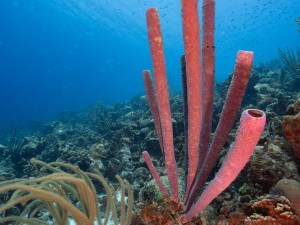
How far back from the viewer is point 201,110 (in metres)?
2.28

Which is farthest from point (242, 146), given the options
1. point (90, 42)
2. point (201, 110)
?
point (90, 42)

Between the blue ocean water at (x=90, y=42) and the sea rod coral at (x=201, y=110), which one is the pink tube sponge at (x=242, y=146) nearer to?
the sea rod coral at (x=201, y=110)

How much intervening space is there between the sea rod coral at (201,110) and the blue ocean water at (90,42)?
28178mm

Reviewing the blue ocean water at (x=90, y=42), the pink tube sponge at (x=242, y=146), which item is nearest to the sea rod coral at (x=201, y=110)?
the pink tube sponge at (x=242, y=146)

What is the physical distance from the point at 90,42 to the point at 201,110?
349 ft

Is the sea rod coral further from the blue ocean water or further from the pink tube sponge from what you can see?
the blue ocean water

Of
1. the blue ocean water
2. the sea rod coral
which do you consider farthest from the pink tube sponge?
the blue ocean water

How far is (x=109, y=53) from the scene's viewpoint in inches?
4592

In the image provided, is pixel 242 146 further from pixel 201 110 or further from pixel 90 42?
pixel 90 42

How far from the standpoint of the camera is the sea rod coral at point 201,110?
165cm

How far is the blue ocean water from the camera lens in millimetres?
55188

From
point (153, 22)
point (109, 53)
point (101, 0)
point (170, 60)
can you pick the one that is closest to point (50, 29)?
point (109, 53)

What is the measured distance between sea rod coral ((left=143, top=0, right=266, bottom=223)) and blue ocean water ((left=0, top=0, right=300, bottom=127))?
28178 mm

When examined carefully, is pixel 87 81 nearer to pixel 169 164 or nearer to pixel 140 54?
pixel 140 54
